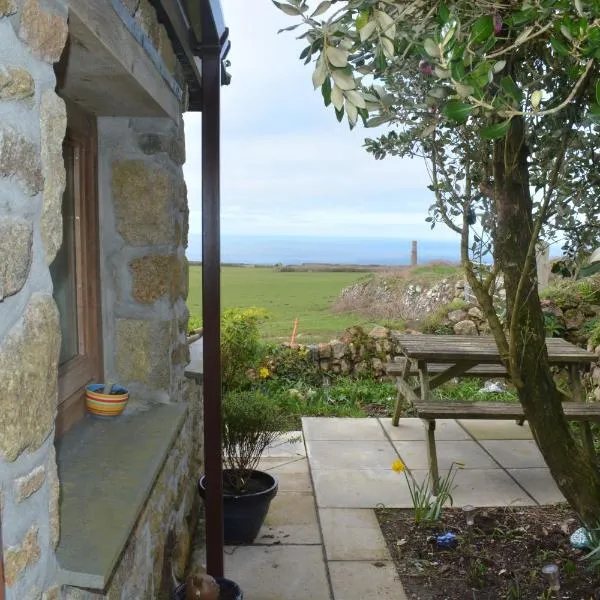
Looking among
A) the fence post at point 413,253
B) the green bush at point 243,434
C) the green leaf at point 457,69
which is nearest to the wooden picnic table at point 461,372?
the green bush at point 243,434

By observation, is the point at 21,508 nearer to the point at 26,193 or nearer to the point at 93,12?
the point at 26,193

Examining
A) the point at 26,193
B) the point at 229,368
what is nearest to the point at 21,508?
the point at 26,193

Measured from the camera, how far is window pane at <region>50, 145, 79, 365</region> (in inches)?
79.7

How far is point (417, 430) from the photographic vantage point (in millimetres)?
4762

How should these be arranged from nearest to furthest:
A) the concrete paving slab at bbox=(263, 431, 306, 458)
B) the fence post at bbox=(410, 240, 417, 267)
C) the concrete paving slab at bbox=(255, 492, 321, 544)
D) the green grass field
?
the concrete paving slab at bbox=(255, 492, 321, 544), the concrete paving slab at bbox=(263, 431, 306, 458), the green grass field, the fence post at bbox=(410, 240, 417, 267)

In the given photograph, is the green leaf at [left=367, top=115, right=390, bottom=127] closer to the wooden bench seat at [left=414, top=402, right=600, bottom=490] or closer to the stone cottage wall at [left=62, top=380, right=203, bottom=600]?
the stone cottage wall at [left=62, top=380, right=203, bottom=600]

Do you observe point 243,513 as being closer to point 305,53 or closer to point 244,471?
point 244,471

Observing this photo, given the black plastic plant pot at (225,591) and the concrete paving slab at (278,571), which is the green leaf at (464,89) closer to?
the black plastic plant pot at (225,591)

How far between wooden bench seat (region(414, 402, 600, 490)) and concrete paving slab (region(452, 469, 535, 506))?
0.58 feet

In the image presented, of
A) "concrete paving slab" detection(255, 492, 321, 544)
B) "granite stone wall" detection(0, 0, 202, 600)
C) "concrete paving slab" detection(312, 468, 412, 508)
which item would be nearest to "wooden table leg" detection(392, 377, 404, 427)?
"concrete paving slab" detection(312, 468, 412, 508)

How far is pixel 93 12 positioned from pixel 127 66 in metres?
0.29

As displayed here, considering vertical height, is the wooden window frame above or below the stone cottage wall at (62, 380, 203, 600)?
above

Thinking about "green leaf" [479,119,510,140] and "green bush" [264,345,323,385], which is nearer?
"green leaf" [479,119,510,140]

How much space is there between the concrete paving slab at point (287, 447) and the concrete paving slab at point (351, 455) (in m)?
0.06
